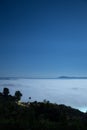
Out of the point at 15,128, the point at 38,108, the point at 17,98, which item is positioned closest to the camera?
the point at 15,128

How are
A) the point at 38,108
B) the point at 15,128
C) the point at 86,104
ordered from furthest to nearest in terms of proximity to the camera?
1. the point at 86,104
2. the point at 38,108
3. the point at 15,128

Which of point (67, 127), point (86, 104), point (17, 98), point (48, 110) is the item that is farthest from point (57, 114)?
point (86, 104)

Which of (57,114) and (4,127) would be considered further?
(57,114)

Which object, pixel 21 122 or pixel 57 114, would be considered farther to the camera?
pixel 57 114

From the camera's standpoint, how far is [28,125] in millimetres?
12016

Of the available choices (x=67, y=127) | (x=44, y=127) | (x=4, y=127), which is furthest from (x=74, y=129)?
(x=4, y=127)

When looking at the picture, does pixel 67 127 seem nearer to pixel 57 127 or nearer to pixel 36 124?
pixel 57 127

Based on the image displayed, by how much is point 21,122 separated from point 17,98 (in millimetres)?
40859

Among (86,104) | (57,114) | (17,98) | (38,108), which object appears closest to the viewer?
(57,114)

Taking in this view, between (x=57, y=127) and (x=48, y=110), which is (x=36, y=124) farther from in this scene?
(x=48, y=110)

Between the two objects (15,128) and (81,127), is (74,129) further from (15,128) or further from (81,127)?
(15,128)

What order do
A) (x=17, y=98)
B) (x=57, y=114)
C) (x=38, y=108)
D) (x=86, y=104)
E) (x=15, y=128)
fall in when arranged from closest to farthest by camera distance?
(x=15, y=128) < (x=57, y=114) < (x=38, y=108) < (x=17, y=98) < (x=86, y=104)

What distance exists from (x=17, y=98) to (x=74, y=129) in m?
41.4

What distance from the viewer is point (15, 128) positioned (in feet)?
38.6
